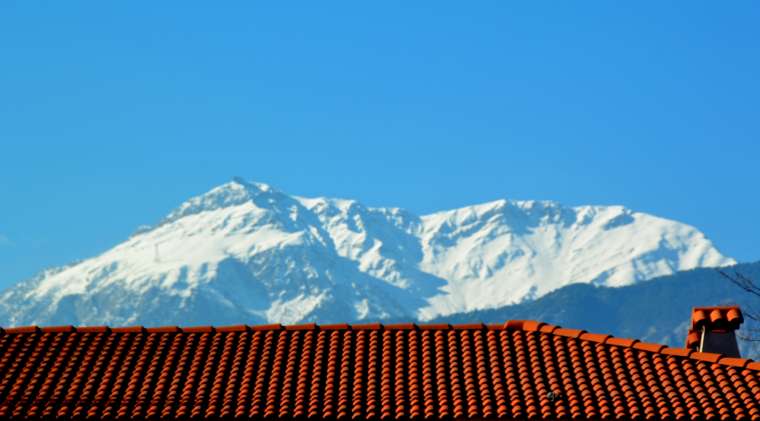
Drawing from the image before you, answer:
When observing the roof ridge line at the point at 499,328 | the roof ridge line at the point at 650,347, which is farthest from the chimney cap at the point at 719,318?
the roof ridge line at the point at 650,347

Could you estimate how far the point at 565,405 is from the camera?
33250 mm

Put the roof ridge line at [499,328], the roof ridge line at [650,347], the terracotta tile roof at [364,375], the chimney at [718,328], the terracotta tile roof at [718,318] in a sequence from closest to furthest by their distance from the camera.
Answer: the terracotta tile roof at [364,375]
the roof ridge line at [650,347]
the roof ridge line at [499,328]
the terracotta tile roof at [718,318]
the chimney at [718,328]

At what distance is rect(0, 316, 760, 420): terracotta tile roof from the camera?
109 ft

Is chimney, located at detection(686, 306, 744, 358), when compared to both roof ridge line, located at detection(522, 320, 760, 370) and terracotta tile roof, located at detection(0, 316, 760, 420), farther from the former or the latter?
terracotta tile roof, located at detection(0, 316, 760, 420)

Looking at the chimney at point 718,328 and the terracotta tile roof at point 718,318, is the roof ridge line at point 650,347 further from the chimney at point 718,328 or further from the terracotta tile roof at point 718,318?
the chimney at point 718,328

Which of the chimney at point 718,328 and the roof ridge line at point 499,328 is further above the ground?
the chimney at point 718,328

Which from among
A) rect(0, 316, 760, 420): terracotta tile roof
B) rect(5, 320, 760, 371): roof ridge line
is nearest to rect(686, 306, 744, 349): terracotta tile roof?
rect(5, 320, 760, 371): roof ridge line

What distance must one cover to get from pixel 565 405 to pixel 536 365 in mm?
2362

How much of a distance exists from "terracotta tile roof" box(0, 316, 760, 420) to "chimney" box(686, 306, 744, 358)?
3469 millimetres

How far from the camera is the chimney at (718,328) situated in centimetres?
3894

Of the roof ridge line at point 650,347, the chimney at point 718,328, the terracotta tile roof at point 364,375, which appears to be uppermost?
the chimney at point 718,328

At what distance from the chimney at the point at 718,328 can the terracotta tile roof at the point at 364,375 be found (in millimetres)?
3469

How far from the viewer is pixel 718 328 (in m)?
39.2

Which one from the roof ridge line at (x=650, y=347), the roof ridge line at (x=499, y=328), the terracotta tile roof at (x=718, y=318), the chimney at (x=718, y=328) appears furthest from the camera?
the chimney at (x=718, y=328)
